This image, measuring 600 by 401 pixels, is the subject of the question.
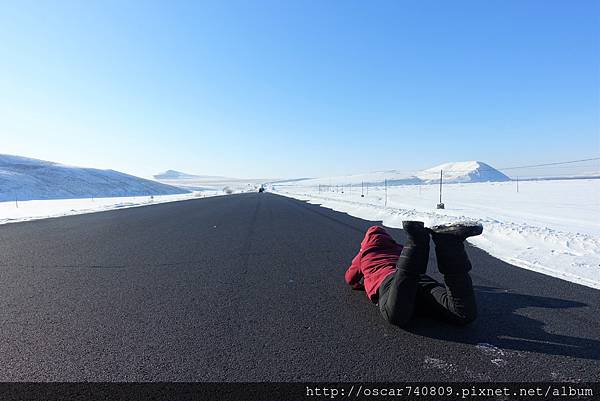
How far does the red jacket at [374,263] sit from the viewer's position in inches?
150

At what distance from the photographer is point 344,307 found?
13.4 ft

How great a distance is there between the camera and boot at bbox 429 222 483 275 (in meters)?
2.96

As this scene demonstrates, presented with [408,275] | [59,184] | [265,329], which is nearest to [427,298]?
[408,275]

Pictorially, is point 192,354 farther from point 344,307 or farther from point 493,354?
point 493,354

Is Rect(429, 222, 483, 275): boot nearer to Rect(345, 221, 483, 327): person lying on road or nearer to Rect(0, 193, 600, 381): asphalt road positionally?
Rect(345, 221, 483, 327): person lying on road

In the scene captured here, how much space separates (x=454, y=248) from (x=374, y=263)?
1.23 m

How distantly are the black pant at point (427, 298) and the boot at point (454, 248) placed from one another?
49mm

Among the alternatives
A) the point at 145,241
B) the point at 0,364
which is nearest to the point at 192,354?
the point at 0,364

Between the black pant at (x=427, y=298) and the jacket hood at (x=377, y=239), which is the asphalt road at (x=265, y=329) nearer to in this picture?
the black pant at (x=427, y=298)

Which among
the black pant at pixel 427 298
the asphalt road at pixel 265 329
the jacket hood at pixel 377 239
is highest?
the jacket hood at pixel 377 239

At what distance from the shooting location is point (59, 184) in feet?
256

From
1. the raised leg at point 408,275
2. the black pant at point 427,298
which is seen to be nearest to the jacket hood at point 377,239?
the black pant at point 427,298

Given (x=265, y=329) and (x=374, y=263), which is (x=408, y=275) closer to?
(x=374, y=263)

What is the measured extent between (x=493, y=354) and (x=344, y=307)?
63.8 inches
